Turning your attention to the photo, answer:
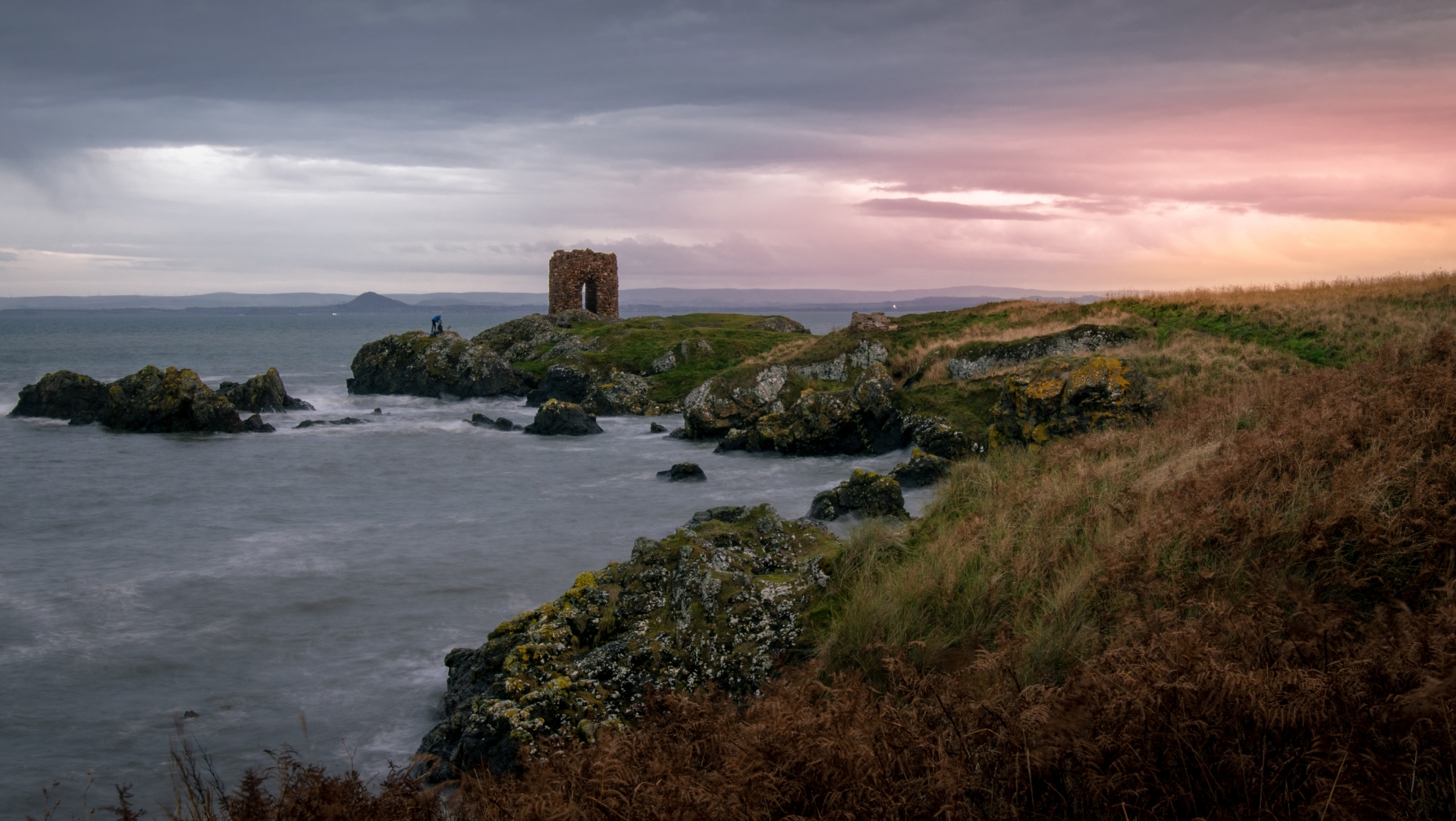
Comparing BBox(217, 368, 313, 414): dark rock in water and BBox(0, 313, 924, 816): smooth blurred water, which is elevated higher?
BBox(217, 368, 313, 414): dark rock in water

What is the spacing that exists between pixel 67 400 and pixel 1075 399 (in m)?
41.1

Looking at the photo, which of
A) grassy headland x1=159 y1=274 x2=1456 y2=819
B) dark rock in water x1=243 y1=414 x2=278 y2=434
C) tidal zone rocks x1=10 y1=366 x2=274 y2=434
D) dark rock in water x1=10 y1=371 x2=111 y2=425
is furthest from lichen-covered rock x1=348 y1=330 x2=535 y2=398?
grassy headland x1=159 y1=274 x2=1456 y2=819

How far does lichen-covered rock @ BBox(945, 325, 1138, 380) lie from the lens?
2356 cm

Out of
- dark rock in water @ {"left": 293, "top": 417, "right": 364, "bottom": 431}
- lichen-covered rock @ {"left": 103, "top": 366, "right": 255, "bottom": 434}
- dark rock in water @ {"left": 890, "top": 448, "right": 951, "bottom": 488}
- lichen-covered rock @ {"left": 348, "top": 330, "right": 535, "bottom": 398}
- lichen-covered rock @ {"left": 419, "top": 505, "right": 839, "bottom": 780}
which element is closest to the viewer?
lichen-covered rock @ {"left": 419, "top": 505, "right": 839, "bottom": 780}

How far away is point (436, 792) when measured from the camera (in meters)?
4.22

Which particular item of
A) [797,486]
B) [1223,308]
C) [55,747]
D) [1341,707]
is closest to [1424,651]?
[1341,707]

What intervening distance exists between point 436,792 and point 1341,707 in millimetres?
4063

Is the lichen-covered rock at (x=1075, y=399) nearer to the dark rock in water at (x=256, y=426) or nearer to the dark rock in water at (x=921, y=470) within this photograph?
the dark rock in water at (x=921, y=470)

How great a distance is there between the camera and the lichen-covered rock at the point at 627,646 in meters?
6.79

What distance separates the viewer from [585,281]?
63.3 metres

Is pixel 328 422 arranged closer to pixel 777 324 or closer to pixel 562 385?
pixel 562 385

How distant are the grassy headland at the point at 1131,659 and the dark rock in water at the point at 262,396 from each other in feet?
123

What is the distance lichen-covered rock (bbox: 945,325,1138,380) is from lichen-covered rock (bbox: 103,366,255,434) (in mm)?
28047

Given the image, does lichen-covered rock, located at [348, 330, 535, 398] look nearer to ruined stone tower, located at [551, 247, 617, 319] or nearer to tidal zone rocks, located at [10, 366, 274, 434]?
tidal zone rocks, located at [10, 366, 274, 434]
